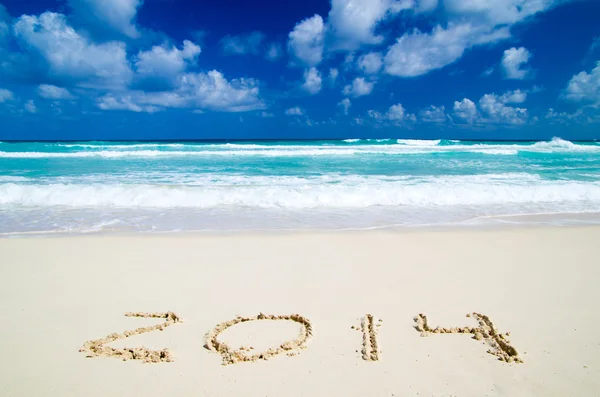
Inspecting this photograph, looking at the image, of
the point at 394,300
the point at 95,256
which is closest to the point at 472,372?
the point at 394,300

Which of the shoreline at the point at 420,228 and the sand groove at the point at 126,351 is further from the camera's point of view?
the shoreline at the point at 420,228

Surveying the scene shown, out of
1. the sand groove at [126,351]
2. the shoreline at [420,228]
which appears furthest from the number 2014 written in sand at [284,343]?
the shoreline at [420,228]

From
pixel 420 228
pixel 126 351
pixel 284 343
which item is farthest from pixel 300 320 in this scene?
pixel 420 228

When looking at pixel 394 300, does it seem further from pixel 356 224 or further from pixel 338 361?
pixel 356 224

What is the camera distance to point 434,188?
30.5ft

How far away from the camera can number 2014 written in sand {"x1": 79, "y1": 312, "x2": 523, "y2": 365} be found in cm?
264

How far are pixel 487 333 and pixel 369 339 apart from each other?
1005 millimetres

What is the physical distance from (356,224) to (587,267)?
336 centimetres

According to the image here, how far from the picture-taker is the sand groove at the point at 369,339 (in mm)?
2627

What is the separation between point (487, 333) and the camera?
2.92m

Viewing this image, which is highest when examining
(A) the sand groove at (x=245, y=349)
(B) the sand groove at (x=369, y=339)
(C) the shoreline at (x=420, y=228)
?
(C) the shoreline at (x=420, y=228)

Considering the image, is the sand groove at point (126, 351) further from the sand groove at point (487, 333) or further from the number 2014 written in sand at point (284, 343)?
the sand groove at point (487, 333)

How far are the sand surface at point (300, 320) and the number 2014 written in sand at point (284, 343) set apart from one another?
0.01 metres

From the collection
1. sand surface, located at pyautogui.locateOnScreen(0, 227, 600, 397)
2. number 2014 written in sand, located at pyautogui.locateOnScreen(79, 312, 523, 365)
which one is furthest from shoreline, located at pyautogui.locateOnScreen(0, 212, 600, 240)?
number 2014 written in sand, located at pyautogui.locateOnScreen(79, 312, 523, 365)
